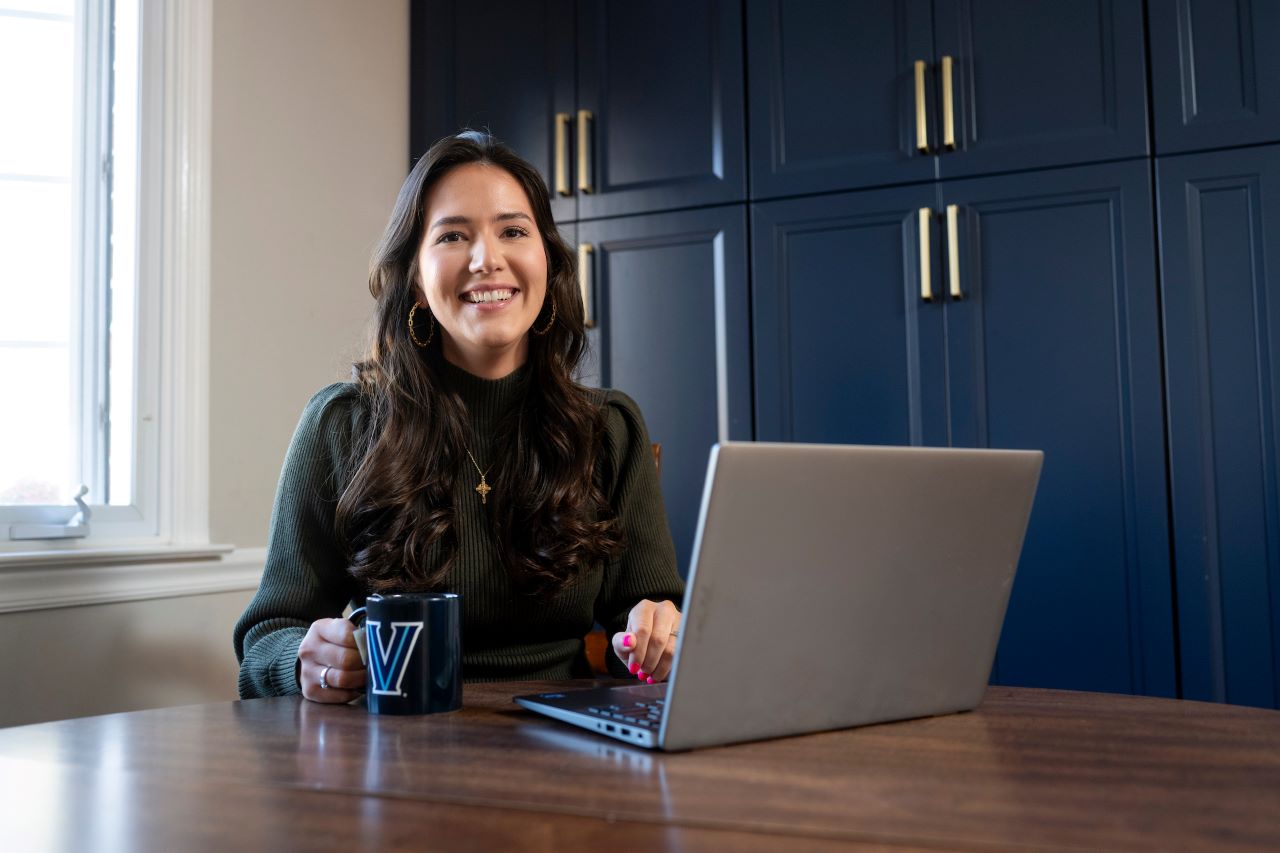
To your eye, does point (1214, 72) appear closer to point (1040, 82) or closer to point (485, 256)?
point (1040, 82)

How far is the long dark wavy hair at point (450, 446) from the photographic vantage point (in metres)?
1.34

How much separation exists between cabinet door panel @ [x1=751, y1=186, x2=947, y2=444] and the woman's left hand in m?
1.18

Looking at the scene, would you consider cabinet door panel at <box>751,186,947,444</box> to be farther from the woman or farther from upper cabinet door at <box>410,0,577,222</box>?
the woman

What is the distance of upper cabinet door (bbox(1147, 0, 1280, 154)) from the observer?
2.04m

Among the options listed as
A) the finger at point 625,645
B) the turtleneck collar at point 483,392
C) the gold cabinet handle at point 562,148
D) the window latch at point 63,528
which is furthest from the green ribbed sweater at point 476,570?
the gold cabinet handle at point 562,148

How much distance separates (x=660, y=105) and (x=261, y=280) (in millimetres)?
952

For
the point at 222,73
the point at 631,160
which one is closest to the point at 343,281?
the point at 222,73

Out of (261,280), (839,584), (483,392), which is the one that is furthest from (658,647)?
(261,280)

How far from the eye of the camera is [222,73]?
218 cm

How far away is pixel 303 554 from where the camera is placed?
1.34 metres

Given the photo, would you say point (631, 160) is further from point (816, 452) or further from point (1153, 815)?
point (1153, 815)

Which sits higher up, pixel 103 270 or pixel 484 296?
pixel 103 270

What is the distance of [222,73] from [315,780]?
1804mm

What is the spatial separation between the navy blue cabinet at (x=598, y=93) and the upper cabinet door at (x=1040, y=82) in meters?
0.46
